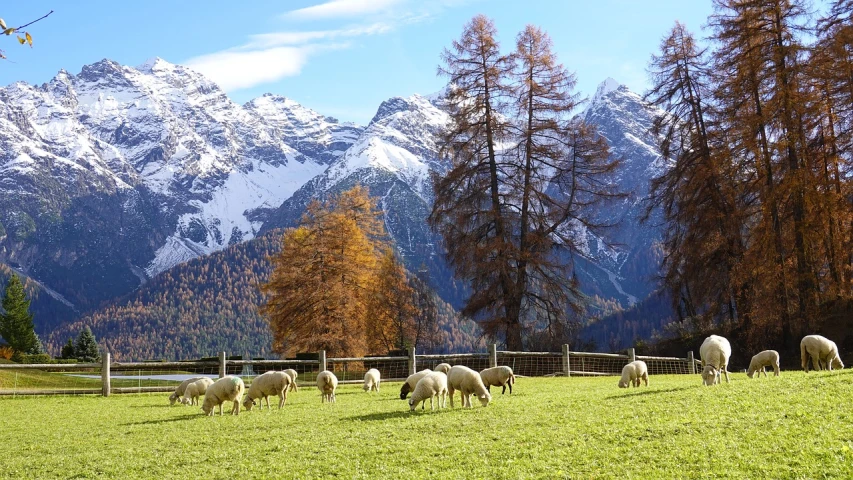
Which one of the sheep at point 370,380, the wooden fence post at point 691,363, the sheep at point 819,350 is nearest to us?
the sheep at point 819,350

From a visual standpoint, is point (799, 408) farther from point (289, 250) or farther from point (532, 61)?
point (289, 250)

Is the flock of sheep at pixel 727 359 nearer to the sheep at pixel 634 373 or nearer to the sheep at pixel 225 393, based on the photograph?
the sheep at pixel 634 373

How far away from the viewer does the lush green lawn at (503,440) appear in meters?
9.20

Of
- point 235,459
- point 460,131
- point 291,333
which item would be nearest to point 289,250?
point 291,333

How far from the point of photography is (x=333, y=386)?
66.9 feet

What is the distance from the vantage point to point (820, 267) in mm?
30078

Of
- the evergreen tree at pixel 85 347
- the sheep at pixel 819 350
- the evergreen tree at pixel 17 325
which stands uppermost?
the evergreen tree at pixel 17 325

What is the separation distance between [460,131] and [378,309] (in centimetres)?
1452

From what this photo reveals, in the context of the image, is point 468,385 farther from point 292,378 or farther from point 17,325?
point 17,325

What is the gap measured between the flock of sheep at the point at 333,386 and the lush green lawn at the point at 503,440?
1.85 feet

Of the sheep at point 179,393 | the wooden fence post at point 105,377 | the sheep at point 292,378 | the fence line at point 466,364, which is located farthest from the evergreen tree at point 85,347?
the sheep at point 179,393

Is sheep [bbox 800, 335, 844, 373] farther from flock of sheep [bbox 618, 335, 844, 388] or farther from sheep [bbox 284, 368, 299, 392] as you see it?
sheep [bbox 284, 368, 299, 392]

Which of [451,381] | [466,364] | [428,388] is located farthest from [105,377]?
[451,381]

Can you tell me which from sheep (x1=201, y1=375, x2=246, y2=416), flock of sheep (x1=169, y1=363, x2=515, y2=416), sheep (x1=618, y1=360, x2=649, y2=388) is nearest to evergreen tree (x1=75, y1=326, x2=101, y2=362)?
flock of sheep (x1=169, y1=363, x2=515, y2=416)
